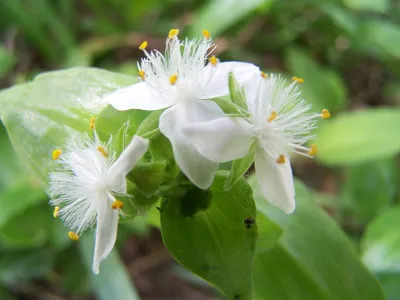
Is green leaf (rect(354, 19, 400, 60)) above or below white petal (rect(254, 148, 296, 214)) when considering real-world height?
below

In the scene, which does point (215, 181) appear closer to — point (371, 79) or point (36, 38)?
point (36, 38)

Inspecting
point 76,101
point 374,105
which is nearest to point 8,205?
point 76,101

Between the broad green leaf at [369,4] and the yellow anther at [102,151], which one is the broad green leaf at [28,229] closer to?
the yellow anther at [102,151]

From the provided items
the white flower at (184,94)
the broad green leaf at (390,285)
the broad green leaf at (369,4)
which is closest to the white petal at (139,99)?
the white flower at (184,94)

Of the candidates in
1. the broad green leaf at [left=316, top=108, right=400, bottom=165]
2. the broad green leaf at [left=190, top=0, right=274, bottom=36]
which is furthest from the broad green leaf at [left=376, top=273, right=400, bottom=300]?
the broad green leaf at [left=190, top=0, right=274, bottom=36]

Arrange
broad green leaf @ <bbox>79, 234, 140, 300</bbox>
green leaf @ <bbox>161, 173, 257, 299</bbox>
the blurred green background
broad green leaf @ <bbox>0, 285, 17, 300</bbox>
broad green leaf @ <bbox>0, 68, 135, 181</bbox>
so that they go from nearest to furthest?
green leaf @ <bbox>161, 173, 257, 299</bbox> → broad green leaf @ <bbox>0, 68, 135, 181</bbox> → broad green leaf @ <bbox>79, 234, 140, 300</bbox> → the blurred green background → broad green leaf @ <bbox>0, 285, 17, 300</bbox>

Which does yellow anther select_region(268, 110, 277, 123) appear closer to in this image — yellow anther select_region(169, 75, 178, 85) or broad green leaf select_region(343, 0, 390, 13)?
yellow anther select_region(169, 75, 178, 85)

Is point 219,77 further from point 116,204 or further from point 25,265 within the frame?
point 25,265
